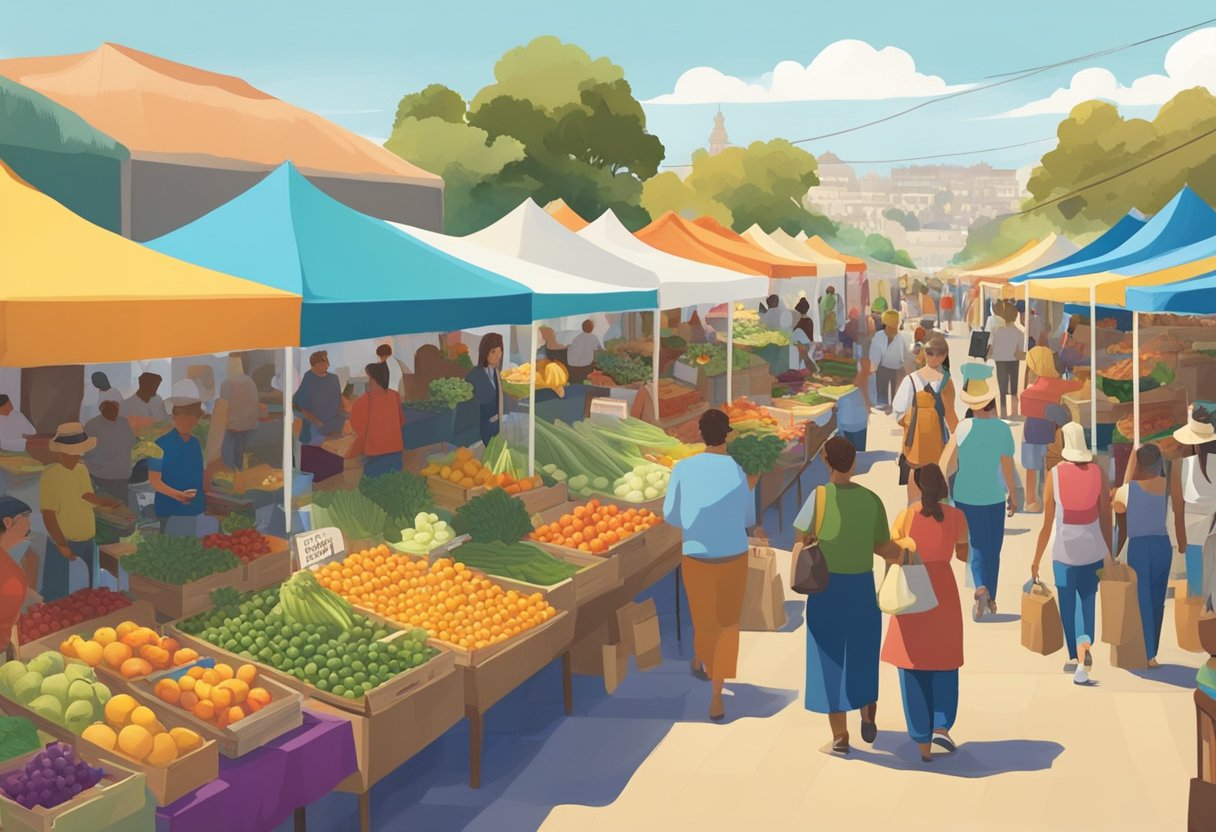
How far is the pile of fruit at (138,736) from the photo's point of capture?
4344 millimetres

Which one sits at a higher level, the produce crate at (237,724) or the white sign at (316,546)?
the white sign at (316,546)

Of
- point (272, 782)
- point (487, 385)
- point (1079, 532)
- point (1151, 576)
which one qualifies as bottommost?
point (272, 782)

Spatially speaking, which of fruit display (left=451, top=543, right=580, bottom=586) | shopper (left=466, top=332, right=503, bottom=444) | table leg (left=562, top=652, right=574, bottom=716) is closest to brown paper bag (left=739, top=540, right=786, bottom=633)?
fruit display (left=451, top=543, right=580, bottom=586)

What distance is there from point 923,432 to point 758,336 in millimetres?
8987

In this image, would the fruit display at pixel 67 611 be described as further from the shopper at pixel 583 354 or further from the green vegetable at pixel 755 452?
the shopper at pixel 583 354

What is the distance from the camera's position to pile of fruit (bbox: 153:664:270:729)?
4758 millimetres

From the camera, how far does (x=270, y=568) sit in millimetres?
6570

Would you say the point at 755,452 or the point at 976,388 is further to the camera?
the point at 755,452

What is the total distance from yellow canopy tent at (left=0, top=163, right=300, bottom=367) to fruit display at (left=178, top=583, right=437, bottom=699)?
51.4 inches

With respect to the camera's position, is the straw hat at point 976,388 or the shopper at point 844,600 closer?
the shopper at point 844,600

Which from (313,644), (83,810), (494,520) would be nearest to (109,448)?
(494,520)

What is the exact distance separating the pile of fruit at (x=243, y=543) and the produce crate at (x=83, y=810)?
7.81 ft

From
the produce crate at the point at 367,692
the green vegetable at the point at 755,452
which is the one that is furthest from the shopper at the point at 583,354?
the produce crate at the point at 367,692

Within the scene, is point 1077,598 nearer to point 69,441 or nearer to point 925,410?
point 925,410
